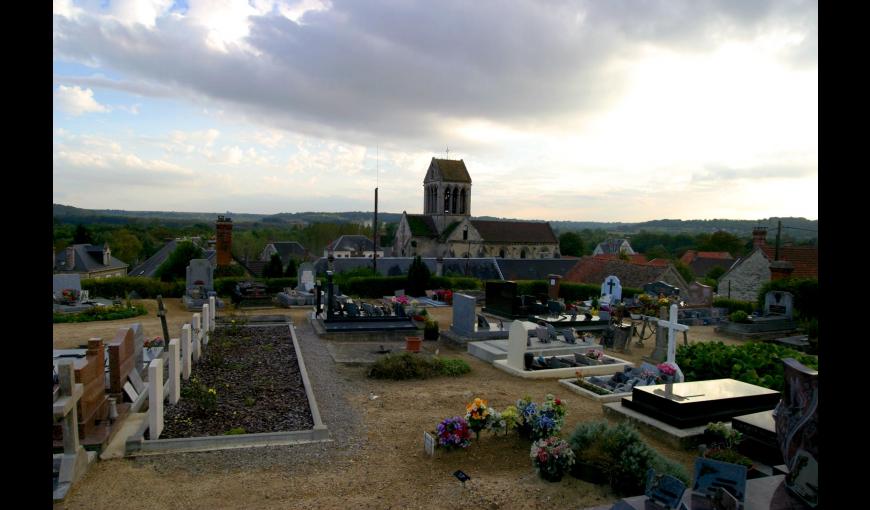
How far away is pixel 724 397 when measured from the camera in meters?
8.70

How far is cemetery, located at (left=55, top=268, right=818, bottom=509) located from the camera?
615 cm

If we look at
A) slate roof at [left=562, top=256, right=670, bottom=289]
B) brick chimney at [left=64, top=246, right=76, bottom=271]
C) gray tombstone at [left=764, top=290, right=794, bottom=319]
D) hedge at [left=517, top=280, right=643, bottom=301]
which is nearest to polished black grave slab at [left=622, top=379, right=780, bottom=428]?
gray tombstone at [left=764, top=290, right=794, bottom=319]

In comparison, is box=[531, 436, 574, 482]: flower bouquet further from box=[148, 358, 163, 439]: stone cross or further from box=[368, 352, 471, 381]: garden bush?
box=[368, 352, 471, 381]: garden bush

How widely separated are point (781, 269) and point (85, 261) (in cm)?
4725

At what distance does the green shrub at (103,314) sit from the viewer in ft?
62.6

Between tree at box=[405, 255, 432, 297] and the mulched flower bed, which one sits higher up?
tree at box=[405, 255, 432, 297]

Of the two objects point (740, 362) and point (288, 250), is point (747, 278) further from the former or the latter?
point (288, 250)

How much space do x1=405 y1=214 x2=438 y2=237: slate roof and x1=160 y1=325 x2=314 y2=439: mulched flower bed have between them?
42.4 metres

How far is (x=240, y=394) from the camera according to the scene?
9.91 meters

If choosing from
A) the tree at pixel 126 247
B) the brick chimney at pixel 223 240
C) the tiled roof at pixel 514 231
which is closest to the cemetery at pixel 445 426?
the brick chimney at pixel 223 240

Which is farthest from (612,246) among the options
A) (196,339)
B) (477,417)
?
(477,417)

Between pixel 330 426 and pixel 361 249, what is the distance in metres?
69.6
